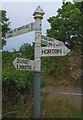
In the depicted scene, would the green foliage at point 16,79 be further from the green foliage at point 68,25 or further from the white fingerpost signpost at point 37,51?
the green foliage at point 68,25

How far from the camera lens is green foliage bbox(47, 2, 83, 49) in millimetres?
8961

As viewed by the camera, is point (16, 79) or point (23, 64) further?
point (16, 79)

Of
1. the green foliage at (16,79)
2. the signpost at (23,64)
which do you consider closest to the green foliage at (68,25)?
the green foliage at (16,79)

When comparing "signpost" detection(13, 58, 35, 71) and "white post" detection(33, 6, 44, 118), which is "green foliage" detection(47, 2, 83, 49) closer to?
"white post" detection(33, 6, 44, 118)

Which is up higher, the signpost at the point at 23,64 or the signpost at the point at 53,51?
the signpost at the point at 53,51

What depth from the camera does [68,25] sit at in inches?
403

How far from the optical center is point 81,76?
21.0 feet

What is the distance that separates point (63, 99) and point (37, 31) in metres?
1.51

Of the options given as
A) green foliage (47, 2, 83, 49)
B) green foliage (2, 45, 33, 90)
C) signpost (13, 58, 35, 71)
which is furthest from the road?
green foliage (47, 2, 83, 49)

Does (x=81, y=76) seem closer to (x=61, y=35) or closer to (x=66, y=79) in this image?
(x=66, y=79)

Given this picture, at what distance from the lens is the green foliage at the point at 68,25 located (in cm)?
896

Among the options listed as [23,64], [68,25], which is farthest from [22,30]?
[68,25]

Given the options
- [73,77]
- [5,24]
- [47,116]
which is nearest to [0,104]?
[47,116]

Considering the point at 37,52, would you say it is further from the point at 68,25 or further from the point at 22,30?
the point at 68,25
